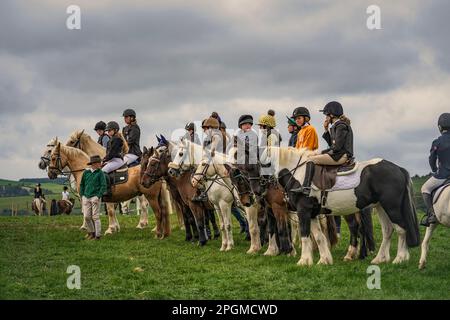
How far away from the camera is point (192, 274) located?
12656 mm

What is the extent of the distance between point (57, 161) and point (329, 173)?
34.8 ft

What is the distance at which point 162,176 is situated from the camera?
18453mm

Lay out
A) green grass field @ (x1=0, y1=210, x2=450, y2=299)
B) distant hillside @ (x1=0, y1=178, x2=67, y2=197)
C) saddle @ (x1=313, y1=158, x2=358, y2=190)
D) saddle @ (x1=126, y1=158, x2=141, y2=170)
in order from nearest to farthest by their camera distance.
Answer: green grass field @ (x1=0, y1=210, x2=450, y2=299) < saddle @ (x1=313, y1=158, x2=358, y2=190) < saddle @ (x1=126, y1=158, x2=141, y2=170) < distant hillside @ (x1=0, y1=178, x2=67, y2=197)

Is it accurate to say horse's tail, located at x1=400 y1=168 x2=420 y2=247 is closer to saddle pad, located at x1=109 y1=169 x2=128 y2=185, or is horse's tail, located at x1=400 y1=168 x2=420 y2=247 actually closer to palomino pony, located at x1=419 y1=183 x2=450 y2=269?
palomino pony, located at x1=419 y1=183 x2=450 y2=269

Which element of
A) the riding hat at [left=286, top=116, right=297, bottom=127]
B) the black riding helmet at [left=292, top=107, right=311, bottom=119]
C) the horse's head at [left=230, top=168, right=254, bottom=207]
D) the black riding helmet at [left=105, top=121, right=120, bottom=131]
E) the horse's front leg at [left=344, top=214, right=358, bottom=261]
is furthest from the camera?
the black riding helmet at [left=105, top=121, right=120, bottom=131]

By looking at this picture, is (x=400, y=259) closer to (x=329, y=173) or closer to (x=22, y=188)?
(x=329, y=173)

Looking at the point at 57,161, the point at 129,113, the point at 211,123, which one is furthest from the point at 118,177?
the point at 211,123

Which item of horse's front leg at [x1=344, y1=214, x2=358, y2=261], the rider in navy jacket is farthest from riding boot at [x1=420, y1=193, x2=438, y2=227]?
horse's front leg at [x1=344, y1=214, x2=358, y2=261]

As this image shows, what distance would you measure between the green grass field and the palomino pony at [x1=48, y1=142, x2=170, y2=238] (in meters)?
2.35

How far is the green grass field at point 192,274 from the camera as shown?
35.1 feet

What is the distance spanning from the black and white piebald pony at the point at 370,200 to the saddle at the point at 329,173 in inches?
3.1

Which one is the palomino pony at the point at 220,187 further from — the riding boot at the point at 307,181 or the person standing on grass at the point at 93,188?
the person standing on grass at the point at 93,188

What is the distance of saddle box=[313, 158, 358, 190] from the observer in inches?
526

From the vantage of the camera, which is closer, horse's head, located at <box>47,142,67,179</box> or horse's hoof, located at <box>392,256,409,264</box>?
horse's hoof, located at <box>392,256,409,264</box>
